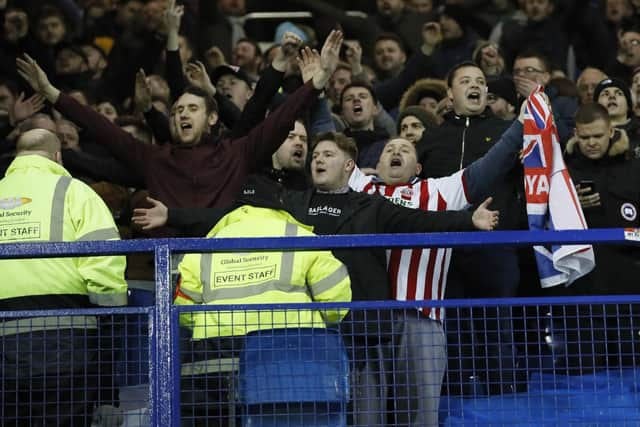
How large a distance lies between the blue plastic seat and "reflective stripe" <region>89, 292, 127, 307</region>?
3.01ft

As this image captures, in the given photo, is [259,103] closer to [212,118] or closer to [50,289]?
[212,118]

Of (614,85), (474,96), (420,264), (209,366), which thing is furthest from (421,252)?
(614,85)

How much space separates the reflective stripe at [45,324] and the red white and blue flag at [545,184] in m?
2.56

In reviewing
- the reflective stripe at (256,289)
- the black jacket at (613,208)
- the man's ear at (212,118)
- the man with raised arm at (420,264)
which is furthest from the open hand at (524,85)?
the reflective stripe at (256,289)

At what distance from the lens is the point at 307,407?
637cm

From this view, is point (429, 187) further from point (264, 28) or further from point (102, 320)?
point (264, 28)

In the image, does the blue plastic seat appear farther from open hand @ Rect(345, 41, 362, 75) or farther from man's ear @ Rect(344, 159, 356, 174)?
open hand @ Rect(345, 41, 362, 75)

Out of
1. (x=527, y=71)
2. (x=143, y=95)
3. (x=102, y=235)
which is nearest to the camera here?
(x=102, y=235)

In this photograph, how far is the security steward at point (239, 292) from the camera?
6.44 metres

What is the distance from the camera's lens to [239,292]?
22.2ft

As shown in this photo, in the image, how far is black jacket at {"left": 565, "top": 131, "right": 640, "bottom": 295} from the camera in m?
8.27

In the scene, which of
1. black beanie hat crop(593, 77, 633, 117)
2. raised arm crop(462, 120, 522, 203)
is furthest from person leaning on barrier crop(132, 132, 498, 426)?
black beanie hat crop(593, 77, 633, 117)

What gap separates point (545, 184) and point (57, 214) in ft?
9.03

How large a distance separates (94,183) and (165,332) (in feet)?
12.0
